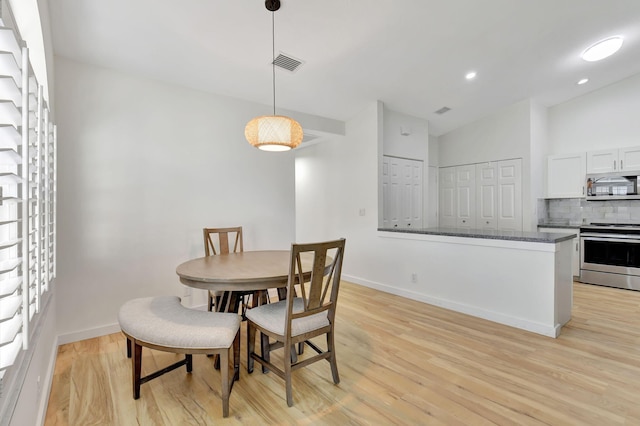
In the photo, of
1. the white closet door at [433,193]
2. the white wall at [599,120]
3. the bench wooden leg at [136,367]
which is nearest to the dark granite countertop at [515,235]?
the white closet door at [433,193]

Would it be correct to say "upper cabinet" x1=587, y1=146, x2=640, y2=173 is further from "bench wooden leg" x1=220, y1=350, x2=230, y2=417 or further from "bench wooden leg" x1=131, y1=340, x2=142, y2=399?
"bench wooden leg" x1=131, y1=340, x2=142, y2=399

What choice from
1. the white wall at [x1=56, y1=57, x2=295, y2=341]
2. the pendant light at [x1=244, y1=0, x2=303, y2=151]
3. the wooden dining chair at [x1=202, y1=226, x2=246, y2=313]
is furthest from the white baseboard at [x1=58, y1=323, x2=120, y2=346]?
the pendant light at [x1=244, y1=0, x2=303, y2=151]

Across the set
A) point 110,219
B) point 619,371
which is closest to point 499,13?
point 619,371

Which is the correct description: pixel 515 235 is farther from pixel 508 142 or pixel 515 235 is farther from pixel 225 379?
pixel 225 379

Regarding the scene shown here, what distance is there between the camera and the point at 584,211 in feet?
16.6

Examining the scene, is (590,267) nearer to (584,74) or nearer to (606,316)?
(606,316)

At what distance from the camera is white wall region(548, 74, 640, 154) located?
4.50m

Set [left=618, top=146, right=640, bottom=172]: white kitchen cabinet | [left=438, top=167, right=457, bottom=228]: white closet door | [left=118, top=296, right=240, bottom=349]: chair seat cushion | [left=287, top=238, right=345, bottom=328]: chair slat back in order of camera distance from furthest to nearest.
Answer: [left=438, top=167, right=457, bottom=228]: white closet door < [left=618, top=146, right=640, bottom=172]: white kitchen cabinet < [left=287, top=238, right=345, bottom=328]: chair slat back < [left=118, top=296, right=240, bottom=349]: chair seat cushion

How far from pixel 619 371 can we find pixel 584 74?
3.95m

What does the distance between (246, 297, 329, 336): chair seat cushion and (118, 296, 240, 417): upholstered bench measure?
0.51 feet

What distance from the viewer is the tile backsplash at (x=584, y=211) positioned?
4.66m

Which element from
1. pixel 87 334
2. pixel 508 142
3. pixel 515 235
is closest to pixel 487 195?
pixel 508 142

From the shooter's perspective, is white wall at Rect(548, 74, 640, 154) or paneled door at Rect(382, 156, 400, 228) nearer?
white wall at Rect(548, 74, 640, 154)

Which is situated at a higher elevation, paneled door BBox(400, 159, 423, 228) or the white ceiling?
the white ceiling
